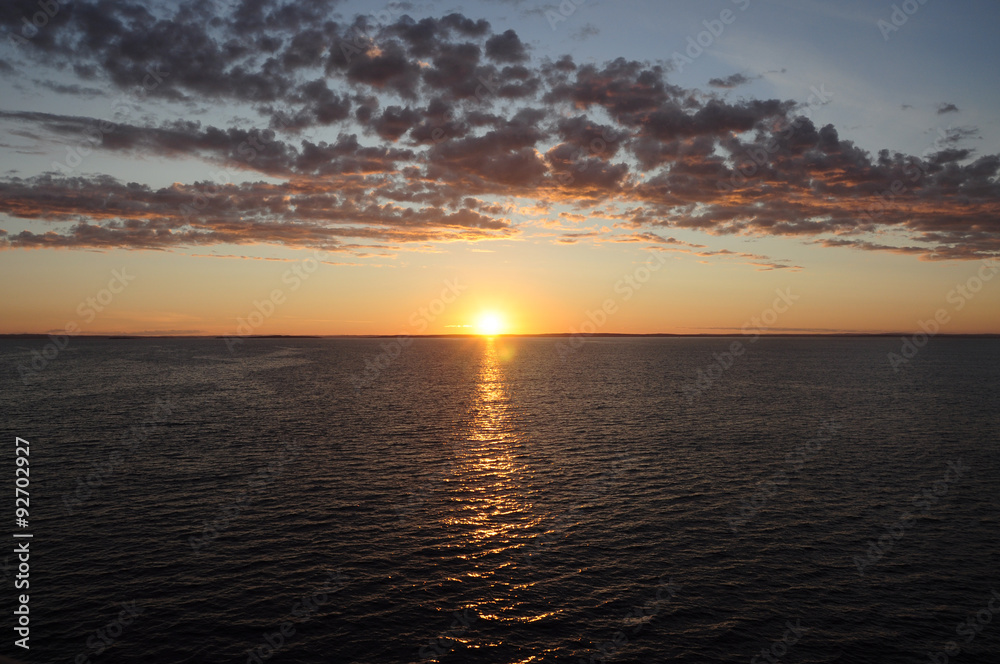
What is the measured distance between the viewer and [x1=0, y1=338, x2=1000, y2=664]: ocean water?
26.7 metres

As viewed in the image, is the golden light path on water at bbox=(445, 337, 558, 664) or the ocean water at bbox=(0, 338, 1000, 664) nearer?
the ocean water at bbox=(0, 338, 1000, 664)

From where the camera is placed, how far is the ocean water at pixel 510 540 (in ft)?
87.7

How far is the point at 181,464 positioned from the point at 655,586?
4706 centimetres

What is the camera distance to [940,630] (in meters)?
27.4

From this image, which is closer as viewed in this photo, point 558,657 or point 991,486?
point 558,657

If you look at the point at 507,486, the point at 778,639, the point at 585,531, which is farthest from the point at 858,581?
the point at 507,486

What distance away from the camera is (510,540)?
1502 inches

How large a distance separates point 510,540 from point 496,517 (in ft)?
15.2

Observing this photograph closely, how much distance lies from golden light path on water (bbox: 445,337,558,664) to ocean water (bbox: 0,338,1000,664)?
0.73 feet

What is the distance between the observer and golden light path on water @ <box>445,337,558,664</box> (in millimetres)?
30094

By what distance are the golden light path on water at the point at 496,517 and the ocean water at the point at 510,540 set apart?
0.22 m

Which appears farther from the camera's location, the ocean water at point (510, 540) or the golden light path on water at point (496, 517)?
the golden light path on water at point (496, 517)

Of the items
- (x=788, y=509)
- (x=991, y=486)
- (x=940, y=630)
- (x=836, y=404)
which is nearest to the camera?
(x=940, y=630)

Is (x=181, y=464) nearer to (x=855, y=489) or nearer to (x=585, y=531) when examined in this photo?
(x=585, y=531)
